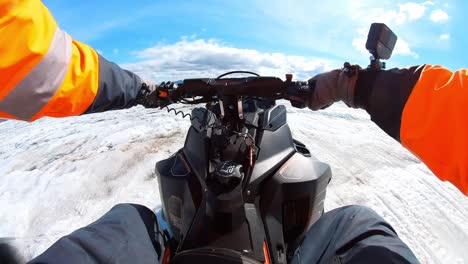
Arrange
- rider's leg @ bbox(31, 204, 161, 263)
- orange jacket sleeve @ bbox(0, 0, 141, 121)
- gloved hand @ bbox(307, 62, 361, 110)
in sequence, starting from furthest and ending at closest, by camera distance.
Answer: gloved hand @ bbox(307, 62, 361, 110) → rider's leg @ bbox(31, 204, 161, 263) → orange jacket sleeve @ bbox(0, 0, 141, 121)

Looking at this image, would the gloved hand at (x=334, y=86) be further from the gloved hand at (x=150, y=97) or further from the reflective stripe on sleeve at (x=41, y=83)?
the reflective stripe on sleeve at (x=41, y=83)

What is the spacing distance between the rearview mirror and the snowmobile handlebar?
0.38m

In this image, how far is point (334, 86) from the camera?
168 centimetres

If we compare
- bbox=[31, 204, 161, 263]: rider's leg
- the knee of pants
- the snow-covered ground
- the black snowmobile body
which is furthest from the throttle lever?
the snow-covered ground

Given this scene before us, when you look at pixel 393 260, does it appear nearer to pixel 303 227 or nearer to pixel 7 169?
pixel 303 227

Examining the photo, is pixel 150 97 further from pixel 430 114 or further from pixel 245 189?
pixel 430 114

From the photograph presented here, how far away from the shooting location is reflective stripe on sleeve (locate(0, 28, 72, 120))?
1.15m

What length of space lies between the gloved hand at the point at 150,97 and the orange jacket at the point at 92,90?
Result: 0.44m

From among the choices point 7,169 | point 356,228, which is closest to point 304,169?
point 356,228

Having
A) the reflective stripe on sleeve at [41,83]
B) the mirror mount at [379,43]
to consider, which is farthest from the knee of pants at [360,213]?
the reflective stripe on sleeve at [41,83]

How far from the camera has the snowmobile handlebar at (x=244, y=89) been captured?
1.82 metres

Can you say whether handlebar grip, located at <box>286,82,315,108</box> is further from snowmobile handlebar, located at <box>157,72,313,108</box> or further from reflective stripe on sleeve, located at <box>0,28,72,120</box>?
reflective stripe on sleeve, located at <box>0,28,72,120</box>

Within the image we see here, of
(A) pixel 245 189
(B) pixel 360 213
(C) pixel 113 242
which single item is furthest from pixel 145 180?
(B) pixel 360 213

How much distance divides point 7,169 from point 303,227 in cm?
412
